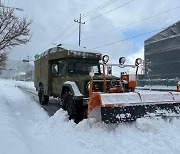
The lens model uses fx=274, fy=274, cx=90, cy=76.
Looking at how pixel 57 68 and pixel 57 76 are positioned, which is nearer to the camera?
pixel 57 76

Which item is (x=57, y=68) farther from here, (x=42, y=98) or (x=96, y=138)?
(x=96, y=138)

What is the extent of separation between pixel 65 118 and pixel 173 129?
3.22 metres

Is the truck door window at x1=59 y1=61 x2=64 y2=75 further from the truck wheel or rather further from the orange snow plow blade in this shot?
the orange snow plow blade

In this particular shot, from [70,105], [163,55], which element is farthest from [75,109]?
[163,55]

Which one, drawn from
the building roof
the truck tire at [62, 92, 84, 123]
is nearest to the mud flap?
the truck tire at [62, 92, 84, 123]

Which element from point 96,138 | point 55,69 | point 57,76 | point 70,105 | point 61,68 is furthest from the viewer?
point 55,69

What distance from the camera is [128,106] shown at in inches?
268

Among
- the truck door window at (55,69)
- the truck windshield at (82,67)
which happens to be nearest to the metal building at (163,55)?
the truck door window at (55,69)

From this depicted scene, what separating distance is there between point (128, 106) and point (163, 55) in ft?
156

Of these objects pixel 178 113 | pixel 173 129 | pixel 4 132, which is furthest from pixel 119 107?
pixel 4 132

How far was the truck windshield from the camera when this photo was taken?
9881 millimetres

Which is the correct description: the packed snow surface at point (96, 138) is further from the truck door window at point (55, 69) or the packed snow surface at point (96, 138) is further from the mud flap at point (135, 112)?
the truck door window at point (55, 69)

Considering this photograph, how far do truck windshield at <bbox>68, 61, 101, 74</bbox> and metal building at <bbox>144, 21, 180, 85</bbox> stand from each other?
38.5 metres

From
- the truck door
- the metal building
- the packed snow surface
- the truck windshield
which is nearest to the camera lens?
the packed snow surface
